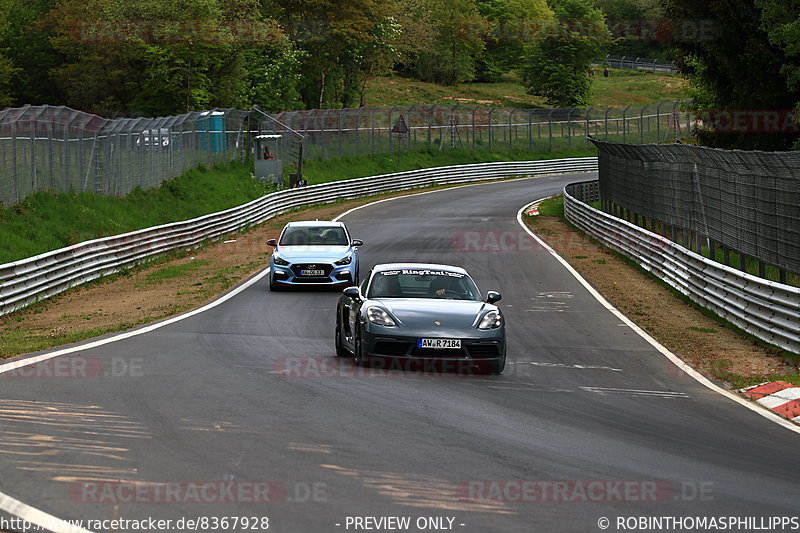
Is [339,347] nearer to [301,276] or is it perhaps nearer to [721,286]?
[721,286]

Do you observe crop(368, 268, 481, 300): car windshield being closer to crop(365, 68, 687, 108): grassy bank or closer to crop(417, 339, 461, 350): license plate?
crop(417, 339, 461, 350): license plate

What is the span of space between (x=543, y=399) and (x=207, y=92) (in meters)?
60.4

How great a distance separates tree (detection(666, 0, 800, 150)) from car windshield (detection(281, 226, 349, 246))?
13.4 meters

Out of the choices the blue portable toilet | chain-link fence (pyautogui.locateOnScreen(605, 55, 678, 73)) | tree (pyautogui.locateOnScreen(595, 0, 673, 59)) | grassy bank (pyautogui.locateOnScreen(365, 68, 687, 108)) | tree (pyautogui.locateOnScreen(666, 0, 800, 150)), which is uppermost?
tree (pyautogui.locateOnScreen(595, 0, 673, 59))

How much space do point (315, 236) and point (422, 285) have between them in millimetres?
10707

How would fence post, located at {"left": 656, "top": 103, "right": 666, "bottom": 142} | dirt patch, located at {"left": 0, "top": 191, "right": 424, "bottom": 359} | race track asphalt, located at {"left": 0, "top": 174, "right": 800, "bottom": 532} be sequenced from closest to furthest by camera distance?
race track asphalt, located at {"left": 0, "top": 174, "right": 800, "bottom": 532}
dirt patch, located at {"left": 0, "top": 191, "right": 424, "bottom": 359}
fence post, located at {"left": 656, "top": 103, "right": 666, "bottom": 142}

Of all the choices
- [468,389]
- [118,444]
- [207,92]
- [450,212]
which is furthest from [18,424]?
[207,92]

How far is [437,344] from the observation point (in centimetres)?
1302

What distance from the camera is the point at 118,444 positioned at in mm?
8523

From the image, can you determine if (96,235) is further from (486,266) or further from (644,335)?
(644,335)

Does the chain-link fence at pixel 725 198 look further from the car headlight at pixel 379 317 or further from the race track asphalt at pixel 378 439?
the car headlight at pixel 379 317

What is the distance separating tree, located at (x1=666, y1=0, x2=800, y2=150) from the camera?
1214 inches

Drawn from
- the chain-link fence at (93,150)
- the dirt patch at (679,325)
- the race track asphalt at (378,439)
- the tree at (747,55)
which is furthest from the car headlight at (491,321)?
the tree at (747,55)

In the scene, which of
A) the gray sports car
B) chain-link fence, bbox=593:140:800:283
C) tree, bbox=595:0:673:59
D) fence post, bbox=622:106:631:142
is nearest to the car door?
the gray sports car
